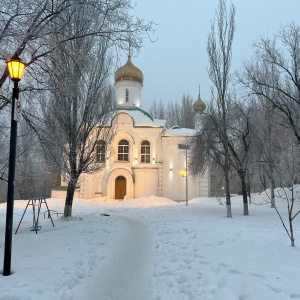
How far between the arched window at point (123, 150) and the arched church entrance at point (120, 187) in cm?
216

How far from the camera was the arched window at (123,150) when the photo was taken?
32.3 m

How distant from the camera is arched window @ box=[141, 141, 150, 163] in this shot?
32344mm

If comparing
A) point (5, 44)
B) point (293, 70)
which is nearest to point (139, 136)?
point (293, 70)

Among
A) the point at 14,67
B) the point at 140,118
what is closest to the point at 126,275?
the point at 14,67

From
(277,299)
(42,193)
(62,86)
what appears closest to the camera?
(277,299)

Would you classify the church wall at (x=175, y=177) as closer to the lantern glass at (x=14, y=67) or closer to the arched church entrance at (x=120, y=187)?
the arched church entrance at (x=120, y=187)

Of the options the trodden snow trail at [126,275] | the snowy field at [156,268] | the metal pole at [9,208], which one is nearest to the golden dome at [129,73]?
the snowy field at [156,268]

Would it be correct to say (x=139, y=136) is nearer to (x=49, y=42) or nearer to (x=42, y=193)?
(x=49, y=42)

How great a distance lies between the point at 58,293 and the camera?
5.01 metres

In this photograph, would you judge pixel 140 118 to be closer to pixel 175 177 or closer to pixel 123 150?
pixel 123 150

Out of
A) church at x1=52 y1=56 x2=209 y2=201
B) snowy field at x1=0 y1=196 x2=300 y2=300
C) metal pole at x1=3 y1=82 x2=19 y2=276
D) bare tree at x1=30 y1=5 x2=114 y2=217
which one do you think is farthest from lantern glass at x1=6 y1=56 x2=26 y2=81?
church at x1=52 y1=56 x2=209 y2=201

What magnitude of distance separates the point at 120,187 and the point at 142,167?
121 inches

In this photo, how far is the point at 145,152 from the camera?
3241 centimetres

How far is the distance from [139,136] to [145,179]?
15.0ft
